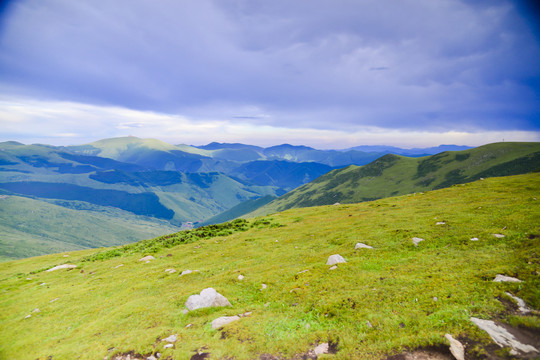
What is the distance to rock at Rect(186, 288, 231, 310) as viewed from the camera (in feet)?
48.0

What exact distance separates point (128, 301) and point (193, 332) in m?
9.40

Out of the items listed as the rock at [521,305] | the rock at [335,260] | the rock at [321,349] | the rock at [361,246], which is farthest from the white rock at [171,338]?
the rock at [361,246]

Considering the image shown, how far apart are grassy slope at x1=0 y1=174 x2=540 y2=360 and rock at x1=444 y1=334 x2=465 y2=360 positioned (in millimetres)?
262

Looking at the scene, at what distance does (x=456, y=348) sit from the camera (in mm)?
7680

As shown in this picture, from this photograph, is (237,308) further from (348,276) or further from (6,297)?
(6,297)

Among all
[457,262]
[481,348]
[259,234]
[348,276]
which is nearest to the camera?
[481,348]

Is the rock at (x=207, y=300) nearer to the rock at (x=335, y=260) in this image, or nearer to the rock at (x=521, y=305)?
the rock at (x=335, y=260)

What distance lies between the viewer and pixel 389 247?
61.7 feet

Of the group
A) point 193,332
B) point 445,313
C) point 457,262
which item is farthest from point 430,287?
point 193,332

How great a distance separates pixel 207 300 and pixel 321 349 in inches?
326

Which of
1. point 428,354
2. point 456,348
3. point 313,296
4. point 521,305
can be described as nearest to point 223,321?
point 313,296

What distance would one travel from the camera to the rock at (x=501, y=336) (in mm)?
7215

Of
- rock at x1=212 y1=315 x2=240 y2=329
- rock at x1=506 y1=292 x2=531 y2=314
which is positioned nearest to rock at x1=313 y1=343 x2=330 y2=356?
rock at x1=212 y1=315 x2=240 y2=329

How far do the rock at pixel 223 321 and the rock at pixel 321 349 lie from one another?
199 inches
